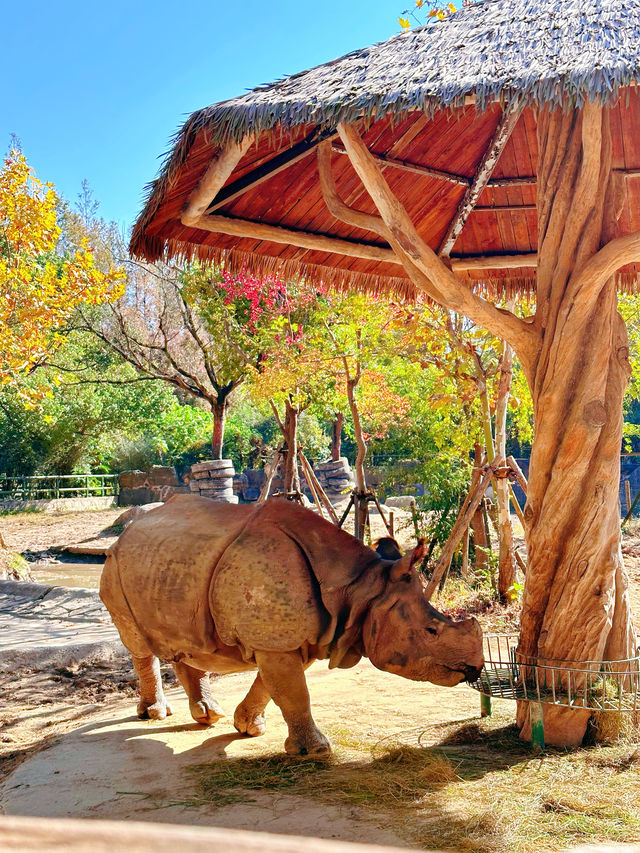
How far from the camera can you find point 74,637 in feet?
28.1

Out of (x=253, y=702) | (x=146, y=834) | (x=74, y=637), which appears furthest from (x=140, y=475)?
(x=146, y=834)

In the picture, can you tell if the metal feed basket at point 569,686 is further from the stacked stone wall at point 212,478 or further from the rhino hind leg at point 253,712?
the stacked stone wall at point 212,478

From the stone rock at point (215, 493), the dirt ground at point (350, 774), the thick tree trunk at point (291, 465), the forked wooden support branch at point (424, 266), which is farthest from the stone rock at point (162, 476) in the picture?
the forked wooden support branch at point (424, 266)

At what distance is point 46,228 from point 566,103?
27.0ft

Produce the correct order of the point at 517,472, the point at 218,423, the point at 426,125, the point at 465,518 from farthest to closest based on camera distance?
the point at 218,423 < the point at 517,472 < the point at 465,518 < the point at 426,125

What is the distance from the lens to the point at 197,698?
538 cm

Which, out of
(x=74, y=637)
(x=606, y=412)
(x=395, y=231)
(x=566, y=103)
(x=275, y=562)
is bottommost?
(x=74, y=637)

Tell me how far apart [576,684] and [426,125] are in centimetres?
399

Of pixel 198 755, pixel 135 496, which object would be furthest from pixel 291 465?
pixel 135 496

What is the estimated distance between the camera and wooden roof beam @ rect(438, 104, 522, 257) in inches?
227

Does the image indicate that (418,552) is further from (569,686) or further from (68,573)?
(68,573)

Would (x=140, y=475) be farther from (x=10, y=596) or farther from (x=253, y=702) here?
(x=253, y=702)

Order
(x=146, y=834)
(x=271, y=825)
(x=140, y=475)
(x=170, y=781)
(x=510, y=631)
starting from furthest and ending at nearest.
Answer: (x=140, y=475), (x=510, y=631), (x=170, y=781), (x=271, y=825), (x=146, y=834)

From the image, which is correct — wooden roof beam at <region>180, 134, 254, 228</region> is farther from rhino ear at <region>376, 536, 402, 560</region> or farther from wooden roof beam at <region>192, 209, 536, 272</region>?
rhino ear at <region>376, 536, 402, 560</region>
